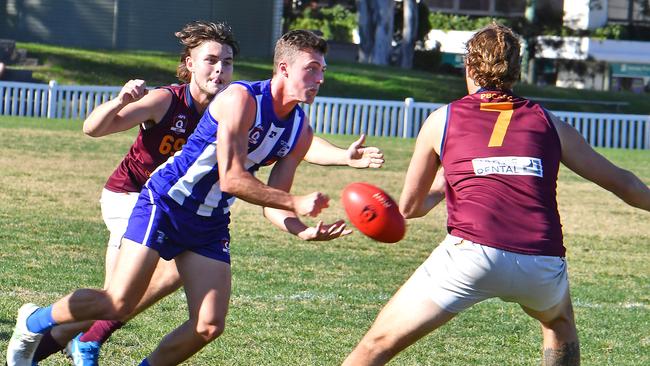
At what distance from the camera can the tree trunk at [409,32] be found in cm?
4203

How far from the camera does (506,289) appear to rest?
4758mm

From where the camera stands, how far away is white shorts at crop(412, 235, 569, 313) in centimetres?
468

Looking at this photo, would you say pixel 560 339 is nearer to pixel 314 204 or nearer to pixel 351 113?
pixel 314 204

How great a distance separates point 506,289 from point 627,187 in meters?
0.76

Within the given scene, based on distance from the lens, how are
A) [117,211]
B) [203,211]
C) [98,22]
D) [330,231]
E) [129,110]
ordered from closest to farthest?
[330,231] < [203,211] < [129,110] < [117,211] < [98,22]

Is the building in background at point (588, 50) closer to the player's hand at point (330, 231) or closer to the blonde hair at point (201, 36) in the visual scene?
the blonde hair at point (201, 36)

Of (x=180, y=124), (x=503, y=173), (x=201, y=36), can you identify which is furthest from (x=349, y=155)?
(x=503, y=173)

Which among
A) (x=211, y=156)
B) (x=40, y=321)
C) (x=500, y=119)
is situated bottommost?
(x=40, y=321)

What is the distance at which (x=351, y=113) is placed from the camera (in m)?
26.9

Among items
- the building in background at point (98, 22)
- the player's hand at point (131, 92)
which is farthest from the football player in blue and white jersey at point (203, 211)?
the building in background at point (98, 22)

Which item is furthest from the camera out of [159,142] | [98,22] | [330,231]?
[98,22]

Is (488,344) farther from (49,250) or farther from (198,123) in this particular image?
(49,250)

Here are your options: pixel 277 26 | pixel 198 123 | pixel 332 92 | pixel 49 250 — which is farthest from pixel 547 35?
pixel 198 123

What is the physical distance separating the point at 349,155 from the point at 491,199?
3.75 ft
